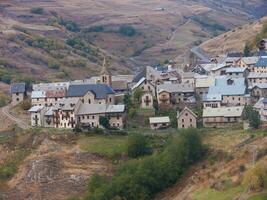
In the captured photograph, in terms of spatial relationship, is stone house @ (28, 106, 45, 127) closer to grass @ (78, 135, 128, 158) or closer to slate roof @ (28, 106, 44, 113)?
slate roof @ (28, 106, 44, 113)

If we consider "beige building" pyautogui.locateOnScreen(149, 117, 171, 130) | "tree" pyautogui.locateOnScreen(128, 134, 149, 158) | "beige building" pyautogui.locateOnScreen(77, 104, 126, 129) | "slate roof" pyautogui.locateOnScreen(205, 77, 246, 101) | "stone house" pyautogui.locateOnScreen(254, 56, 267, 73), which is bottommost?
"tree" pyautogui.locateOnScreen(128, 134, 149, 158)

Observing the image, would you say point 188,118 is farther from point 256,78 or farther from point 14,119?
point 14,119

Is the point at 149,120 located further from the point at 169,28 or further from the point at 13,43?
the point at 169,28

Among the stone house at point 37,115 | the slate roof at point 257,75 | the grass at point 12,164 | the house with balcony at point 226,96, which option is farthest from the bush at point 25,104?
the slate roof at point 257,75

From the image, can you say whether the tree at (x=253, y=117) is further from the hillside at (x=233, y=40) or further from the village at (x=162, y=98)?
the hillside at (x=233, y=40)

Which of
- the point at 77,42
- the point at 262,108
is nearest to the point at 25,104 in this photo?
the point at 262,108

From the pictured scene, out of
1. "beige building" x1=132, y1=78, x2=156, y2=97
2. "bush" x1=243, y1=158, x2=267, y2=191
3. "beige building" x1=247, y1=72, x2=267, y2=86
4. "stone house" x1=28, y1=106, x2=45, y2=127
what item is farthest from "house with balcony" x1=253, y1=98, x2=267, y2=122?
"stone house" x1=28, y1=106, x2=45, y2=127
